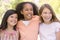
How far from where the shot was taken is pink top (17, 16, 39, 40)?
1492 millimetres

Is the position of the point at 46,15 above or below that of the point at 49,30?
above

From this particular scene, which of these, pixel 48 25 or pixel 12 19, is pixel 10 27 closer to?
pixel 12 19

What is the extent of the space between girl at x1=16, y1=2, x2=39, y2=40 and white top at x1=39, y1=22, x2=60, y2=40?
0.18ft

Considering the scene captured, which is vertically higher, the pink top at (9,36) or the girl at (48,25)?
the girl at (48,25)

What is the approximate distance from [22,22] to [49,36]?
284 millimetres

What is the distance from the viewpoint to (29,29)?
1.51 m

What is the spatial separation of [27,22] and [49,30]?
218 millimetres

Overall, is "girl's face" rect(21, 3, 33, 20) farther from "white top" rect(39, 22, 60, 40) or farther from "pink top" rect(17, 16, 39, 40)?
"white top" rect(39, 22, 60, 40)

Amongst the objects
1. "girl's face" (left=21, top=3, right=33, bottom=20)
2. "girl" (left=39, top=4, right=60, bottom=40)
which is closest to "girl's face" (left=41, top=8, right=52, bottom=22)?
"girl" (left=39, top=4, right=60, bottom=40)

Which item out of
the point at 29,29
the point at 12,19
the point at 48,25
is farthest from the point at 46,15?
the point at 12,19

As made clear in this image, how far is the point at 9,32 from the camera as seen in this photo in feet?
4.94

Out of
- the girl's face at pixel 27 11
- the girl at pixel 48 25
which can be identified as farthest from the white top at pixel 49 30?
the girl's face at pixel 27 11

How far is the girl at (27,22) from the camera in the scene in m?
1.50

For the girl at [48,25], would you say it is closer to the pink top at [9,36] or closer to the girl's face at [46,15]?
the girl's face at [46,15]
